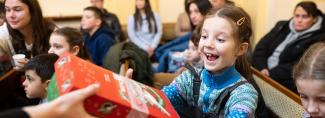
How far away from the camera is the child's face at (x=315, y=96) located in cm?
108

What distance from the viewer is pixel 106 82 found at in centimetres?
92

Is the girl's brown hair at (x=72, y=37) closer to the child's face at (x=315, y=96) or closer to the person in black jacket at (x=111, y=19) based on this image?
the child's face at (x=315, y=96)

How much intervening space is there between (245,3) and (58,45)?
254cm

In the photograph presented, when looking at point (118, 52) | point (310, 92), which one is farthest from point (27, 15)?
point (310, 92)

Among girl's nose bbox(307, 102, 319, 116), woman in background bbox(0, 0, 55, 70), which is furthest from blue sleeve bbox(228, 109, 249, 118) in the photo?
woman in background bbox(0, 0, 55, 70)

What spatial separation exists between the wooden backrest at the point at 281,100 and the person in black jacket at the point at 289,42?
3.35ft

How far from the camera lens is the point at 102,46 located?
3365 mm

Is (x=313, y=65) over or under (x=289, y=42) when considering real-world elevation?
over

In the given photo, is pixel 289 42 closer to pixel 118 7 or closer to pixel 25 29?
pixel 25 29

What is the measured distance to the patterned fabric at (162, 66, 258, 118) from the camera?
3.77 ft

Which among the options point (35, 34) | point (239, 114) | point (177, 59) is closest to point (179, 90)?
point (239, 114)

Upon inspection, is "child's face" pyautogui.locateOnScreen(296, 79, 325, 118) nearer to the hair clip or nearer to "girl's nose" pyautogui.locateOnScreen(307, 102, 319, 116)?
"girl's nose" pyautogui.locateOnScreen(307, 102, 319, 116)

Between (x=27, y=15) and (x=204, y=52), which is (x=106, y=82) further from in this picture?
(x=27, y=15)

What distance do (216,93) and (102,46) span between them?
2242 millimetres
